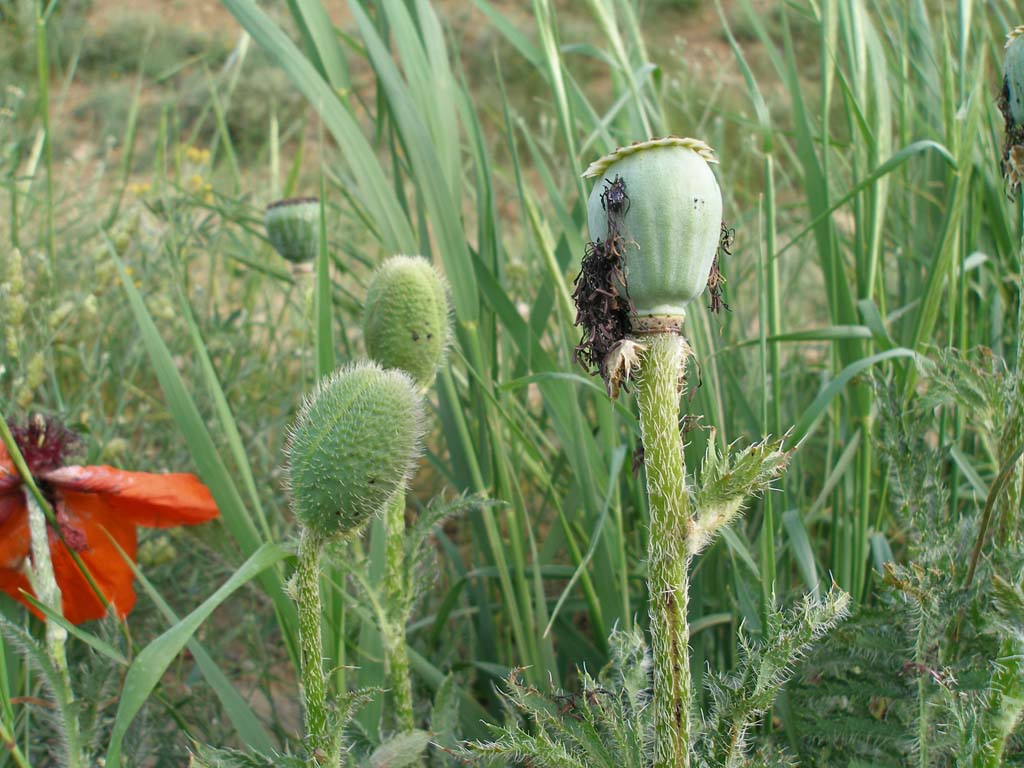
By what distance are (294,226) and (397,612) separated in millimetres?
560

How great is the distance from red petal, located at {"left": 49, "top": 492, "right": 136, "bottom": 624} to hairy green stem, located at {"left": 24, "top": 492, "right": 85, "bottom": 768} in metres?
0.12

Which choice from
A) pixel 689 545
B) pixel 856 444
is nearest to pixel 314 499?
pixel 689 545

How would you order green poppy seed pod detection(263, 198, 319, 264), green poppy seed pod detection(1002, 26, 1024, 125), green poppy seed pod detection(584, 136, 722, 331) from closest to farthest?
green poppy seed pod detection(584, 136, 722, 331) → green poppy seed pod detection(1002, 26, 1024, 125) → green poppy seed pod detection(263, 198, 319, 264)

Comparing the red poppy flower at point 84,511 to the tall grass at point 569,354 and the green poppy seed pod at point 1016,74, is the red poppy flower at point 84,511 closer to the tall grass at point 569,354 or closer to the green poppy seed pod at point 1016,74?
the tall grass at point 569,354

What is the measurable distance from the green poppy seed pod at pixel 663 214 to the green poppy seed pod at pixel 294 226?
0.70 metres

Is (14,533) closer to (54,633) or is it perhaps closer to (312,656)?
(54,633)

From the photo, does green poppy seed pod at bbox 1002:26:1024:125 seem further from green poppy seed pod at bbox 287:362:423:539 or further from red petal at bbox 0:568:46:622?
red petal at bbox 0:568:46:622

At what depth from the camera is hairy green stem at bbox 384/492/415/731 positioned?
0.78m

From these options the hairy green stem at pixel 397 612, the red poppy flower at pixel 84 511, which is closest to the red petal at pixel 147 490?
the red poppy flower at pixel 84 511

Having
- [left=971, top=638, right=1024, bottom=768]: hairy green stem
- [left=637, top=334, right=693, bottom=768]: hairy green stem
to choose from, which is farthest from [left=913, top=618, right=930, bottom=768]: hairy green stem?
[left=637, top=334, right=693, bottom=768]: hairy green stem

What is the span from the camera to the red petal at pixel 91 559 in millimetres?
938

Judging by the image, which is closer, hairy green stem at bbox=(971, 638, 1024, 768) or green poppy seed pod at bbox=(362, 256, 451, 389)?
hairy green stem at bbox=(971, 638, 1024, 768)

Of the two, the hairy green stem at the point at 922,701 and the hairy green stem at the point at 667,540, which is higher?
the hairy green stem at the point at 667,540

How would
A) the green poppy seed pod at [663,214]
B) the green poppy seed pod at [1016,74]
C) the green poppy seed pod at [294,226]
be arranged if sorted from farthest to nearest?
1. the green poppy seed pod at [294,226]
2. the green poppy seed pod at [1016,74]
3. the green poppy seed pod at [663,214]
